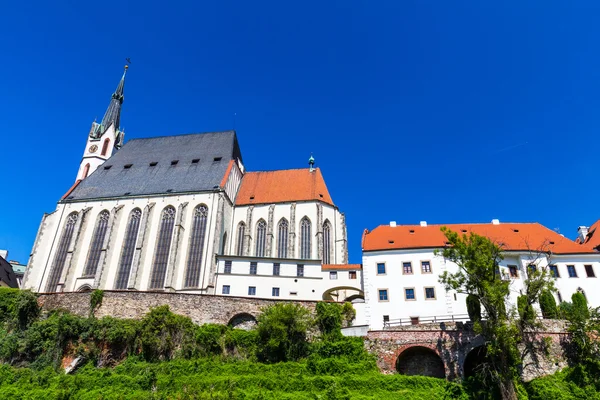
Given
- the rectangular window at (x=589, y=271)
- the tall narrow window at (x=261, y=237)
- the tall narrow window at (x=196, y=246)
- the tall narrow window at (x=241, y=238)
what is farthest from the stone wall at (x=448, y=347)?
the tall narrow window at (x=241, y=238)

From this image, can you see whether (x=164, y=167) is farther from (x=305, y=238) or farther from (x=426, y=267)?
(x=426, y=267)

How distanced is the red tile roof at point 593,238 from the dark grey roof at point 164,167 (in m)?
37.2

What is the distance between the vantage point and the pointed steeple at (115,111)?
69787mm

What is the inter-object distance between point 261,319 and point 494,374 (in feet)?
47.0

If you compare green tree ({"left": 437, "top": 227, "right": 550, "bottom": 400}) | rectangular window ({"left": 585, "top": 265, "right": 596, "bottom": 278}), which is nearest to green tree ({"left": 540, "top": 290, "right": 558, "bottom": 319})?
green tree ({"left": 437, "top": 227, "right": 550, "bottom": 400})

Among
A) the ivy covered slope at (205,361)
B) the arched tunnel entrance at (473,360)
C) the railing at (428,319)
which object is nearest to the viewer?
the ivy covered slope at (205,361)

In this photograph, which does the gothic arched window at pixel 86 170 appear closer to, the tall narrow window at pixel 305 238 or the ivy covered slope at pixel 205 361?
the ivy covered slope at pixel 205 361

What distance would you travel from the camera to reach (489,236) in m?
38.6

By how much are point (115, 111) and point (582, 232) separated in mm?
68120

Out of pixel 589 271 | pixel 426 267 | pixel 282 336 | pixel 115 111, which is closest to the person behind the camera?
pixel 282 336

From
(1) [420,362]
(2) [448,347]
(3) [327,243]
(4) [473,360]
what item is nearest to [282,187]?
(3) [327,243]

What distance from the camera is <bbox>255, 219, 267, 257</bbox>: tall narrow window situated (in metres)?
48.6

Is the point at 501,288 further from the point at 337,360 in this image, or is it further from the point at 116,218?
the point at 116,218

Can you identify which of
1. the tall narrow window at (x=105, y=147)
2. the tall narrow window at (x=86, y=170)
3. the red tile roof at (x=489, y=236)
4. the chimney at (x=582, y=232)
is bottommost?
the red tile roof at (x=489, y=236)
